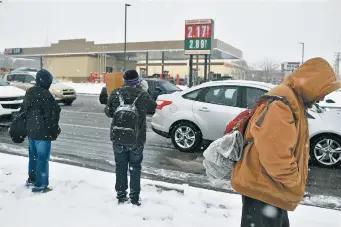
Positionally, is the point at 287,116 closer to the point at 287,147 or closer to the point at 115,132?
the point at 287,147

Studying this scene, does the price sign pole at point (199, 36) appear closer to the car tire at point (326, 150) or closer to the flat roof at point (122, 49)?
the flat roof at point (122, 49)

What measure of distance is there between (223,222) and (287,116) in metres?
2.03

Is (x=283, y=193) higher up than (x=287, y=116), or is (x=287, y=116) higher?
(x=287, y=116)

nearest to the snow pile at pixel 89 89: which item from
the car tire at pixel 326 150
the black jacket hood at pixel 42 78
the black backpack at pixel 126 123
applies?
the car tire at pixel 326 150

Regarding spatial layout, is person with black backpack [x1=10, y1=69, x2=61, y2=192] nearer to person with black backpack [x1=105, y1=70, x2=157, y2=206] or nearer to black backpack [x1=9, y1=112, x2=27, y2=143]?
black backpack [x1=9, y1=112, x2=27, y2=143]

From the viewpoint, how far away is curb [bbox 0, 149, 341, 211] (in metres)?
4.67

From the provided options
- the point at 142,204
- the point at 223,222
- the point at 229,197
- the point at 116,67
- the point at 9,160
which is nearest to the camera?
the point at 223,222

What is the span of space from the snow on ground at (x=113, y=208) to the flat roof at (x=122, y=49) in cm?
3017

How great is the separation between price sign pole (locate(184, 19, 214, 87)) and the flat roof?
1341 cm

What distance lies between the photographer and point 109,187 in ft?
15.6

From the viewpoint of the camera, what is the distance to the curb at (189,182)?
467 cm

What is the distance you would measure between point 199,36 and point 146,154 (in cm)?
1439

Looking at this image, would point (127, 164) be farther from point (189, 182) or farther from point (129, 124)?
point (189, 182)

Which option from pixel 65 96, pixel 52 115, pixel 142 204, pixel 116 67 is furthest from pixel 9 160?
pixel 116 67
